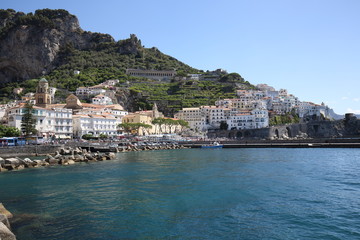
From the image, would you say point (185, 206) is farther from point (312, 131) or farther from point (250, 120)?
point (312, 131)

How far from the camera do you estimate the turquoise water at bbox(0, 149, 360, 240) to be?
10.2 m

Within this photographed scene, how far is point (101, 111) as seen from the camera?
77.2 metres

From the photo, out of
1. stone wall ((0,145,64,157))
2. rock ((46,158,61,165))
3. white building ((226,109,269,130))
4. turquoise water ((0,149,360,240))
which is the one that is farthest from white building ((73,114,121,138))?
turquoise water ((0,149,360,240))

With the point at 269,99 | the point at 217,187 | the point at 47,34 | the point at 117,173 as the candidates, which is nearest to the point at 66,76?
the point at 47,34

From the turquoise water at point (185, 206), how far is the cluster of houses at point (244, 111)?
6667 cm

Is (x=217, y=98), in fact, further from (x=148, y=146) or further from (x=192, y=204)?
(x=192, y=204)

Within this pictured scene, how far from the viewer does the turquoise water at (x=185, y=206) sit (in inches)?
402

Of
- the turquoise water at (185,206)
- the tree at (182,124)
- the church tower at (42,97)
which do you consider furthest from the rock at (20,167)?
the tree at (182,124)

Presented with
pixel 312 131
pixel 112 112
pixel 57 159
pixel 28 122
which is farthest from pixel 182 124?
pixel 57 159

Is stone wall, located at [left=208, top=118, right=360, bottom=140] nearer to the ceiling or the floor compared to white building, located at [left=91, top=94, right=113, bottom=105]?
nearer to the floor

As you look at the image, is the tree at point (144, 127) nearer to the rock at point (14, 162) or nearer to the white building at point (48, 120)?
the white building at point (48, 120)

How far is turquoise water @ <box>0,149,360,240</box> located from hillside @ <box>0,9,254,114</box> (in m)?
79.0

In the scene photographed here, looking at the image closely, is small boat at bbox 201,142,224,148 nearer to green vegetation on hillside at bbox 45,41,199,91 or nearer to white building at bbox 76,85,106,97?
white building at bbox 76,85,106,97

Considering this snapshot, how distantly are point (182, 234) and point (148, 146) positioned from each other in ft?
158
